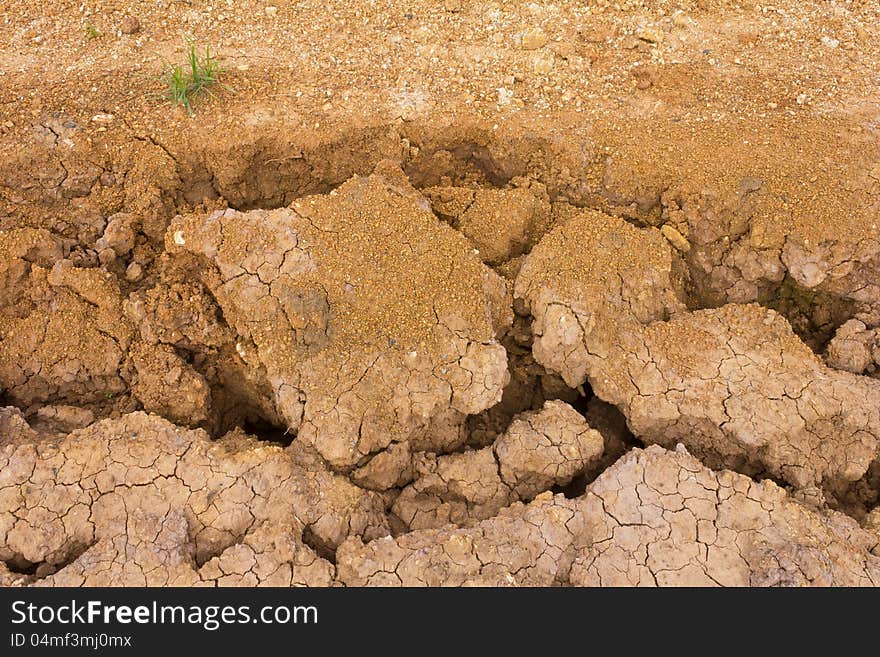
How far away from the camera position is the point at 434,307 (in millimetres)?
2945

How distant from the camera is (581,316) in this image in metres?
3.02

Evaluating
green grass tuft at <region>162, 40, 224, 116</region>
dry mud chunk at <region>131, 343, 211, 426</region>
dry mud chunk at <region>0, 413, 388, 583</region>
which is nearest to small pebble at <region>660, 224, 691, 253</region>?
dry mud chunk at <region>0, 413, 388, 583</region>

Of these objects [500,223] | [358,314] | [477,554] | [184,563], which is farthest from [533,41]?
[184,563]

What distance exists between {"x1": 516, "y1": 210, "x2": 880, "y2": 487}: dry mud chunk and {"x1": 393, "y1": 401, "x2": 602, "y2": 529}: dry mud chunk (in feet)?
0.98

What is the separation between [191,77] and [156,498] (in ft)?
7.50

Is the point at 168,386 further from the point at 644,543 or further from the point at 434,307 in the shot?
the point at 644,543

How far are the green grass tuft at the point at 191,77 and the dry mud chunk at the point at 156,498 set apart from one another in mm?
1779

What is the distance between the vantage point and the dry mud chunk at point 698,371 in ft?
9.33

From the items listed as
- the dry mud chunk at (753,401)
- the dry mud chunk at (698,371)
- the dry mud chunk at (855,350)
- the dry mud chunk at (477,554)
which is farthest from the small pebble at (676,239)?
the dry mud chunk at (477,554)

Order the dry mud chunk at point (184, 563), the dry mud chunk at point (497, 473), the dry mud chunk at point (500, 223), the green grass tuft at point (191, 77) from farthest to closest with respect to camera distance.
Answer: the green grass tuft at point (191, 77), the dry mud chunk at point (500, 223), the dry mud chunk at point (497, 473), the dry mud chunk at point (184, 563)

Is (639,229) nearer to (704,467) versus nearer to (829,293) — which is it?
(829,293)

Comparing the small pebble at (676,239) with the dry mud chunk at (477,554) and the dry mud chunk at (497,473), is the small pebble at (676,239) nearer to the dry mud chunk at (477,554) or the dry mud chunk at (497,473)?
the dry mud chunk at (497,473)

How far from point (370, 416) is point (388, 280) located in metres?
0.60
